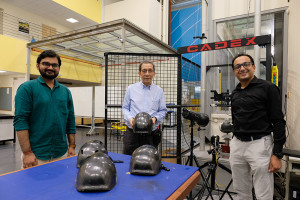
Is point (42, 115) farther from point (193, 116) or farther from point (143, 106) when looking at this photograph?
point (193, 116)

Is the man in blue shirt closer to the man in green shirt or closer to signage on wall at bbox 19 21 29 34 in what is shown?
the man in green shirt

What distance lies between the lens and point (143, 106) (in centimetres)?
244

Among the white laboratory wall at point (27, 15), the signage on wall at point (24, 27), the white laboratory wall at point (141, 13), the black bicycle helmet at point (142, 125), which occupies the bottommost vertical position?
the black bicycle helmet at point (142, 125)

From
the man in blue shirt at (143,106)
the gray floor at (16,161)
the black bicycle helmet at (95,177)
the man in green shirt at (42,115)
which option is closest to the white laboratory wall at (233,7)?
the gray floor at (16,161)

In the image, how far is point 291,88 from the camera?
13.5 feet

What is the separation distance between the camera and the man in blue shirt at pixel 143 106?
94.5 inches

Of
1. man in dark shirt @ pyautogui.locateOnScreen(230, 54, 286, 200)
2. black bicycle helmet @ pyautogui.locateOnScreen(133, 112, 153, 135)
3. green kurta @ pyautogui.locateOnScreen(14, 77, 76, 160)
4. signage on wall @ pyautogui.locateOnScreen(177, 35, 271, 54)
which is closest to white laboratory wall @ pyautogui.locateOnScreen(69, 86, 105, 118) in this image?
signage on wall @ pyautogui.locateOnScreen(177, 35, 271, 54)

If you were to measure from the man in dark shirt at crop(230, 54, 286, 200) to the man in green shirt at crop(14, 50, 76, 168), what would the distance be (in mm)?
1819

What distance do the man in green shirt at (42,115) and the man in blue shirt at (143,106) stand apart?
76 centimetres

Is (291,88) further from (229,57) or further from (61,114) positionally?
(61,114)

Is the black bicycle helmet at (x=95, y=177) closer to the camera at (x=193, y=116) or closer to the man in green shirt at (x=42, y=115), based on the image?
the man in green shirt at (x=42, y=115)

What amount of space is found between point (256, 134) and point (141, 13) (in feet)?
27.2

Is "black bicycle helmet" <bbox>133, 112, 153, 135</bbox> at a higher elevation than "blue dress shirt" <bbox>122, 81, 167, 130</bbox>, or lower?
lower

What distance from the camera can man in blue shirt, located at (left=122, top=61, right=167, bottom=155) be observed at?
2400mm
